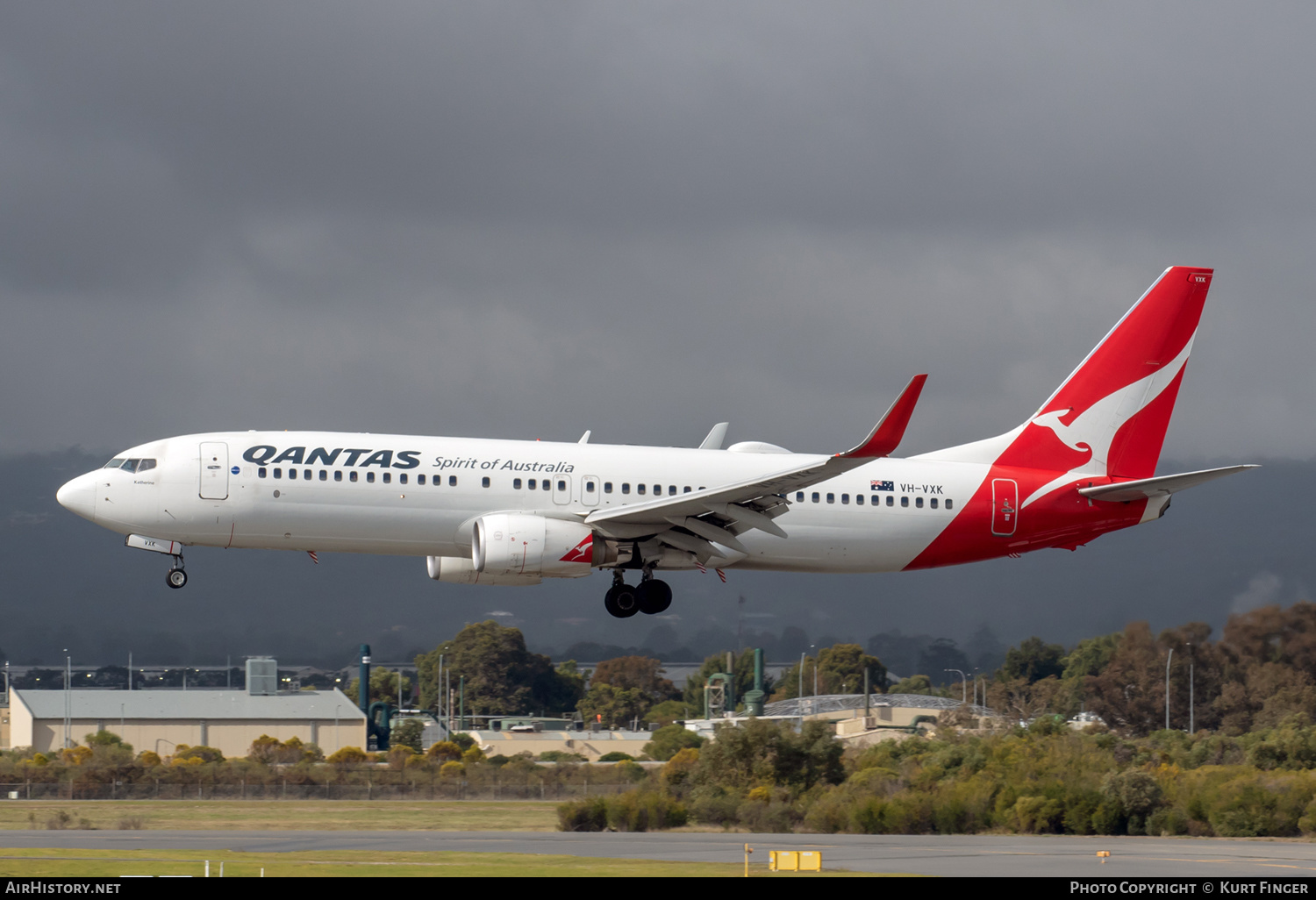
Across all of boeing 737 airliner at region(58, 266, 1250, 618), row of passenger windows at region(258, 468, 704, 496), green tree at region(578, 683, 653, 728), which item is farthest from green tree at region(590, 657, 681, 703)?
row of passenger windows at region(258, 468, 704, 496)

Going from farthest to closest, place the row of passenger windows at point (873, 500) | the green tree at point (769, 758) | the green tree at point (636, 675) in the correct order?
the green tree at point (636, 675) < the green tree at point (769, 758) < the row of passenger windows at point (873, 500)

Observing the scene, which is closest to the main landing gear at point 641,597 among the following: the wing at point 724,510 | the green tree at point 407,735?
the wing at point 724,510

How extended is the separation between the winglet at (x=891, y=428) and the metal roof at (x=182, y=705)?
262ft

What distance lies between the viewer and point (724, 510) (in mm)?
36344

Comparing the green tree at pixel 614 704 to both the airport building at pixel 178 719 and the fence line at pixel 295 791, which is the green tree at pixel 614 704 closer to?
the airport building at pixel 178 719

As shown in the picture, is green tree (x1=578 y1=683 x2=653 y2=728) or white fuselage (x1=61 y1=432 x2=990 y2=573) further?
green tree (x1=578 y1=683 x2=653 y2=728)

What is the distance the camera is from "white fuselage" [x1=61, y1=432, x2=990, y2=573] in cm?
3612

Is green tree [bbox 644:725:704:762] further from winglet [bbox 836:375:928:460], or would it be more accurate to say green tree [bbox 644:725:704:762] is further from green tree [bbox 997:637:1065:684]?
winglet [bbox 836:375:928:460]

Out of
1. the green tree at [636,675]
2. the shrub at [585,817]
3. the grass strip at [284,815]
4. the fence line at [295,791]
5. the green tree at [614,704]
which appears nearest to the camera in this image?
the grass strip at [284,815]

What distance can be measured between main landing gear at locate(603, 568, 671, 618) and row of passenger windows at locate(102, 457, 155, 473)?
11.5 meters

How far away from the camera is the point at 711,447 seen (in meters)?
40.6

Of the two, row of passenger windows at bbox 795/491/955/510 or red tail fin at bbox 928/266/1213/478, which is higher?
red tail fin at bbox 928/266/1213/478

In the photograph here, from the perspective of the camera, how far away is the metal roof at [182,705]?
10294cm
